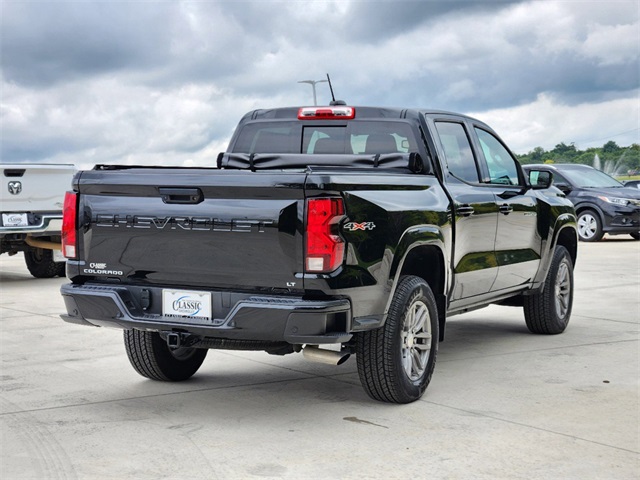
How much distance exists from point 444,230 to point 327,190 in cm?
146

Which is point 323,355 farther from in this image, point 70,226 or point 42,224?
point 42,224

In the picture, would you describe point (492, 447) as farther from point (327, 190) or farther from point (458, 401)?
point (327, 190)

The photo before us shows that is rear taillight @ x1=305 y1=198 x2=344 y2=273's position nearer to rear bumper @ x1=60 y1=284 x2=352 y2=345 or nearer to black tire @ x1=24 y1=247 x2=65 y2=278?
rear bumper @ x1=60 y1=284 x2=352 y2=345

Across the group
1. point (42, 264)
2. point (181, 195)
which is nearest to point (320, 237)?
point (181, 195)

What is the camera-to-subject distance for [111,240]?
5742mm

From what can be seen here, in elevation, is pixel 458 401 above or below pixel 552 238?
below

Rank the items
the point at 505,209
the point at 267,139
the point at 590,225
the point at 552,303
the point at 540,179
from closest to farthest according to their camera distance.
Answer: the point at 267,139, the point at 505,209, the point at 540,179, the point at 552,303, the point at 590,225

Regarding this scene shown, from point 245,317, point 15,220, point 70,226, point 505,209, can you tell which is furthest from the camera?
point 15,220

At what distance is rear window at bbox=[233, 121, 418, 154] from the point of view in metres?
6.82

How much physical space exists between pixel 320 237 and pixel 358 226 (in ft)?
0.99

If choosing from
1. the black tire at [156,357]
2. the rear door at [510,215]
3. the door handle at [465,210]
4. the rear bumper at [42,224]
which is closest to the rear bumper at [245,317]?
the black tire at [156,357]

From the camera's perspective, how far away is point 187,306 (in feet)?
18.1

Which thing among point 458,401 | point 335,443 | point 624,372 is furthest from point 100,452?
point 624,372

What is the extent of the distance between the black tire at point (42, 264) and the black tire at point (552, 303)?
336 inches
